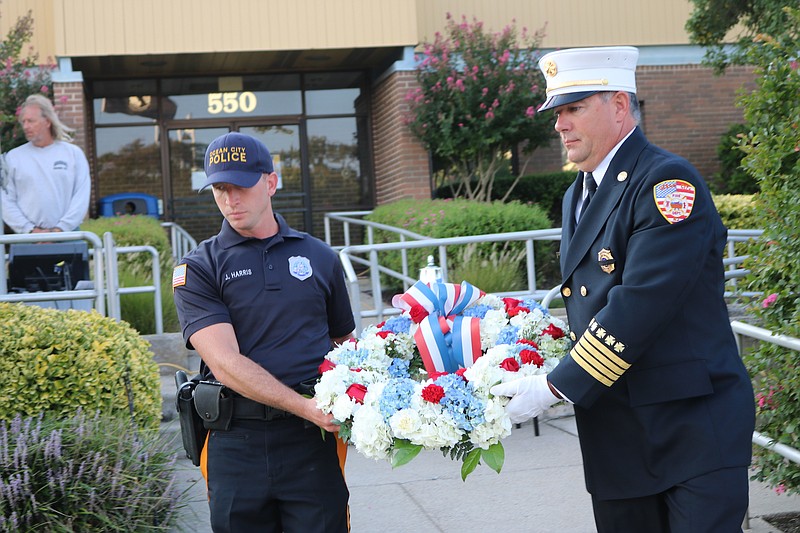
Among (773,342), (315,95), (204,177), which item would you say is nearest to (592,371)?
(773,342)

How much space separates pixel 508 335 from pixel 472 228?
7.62 meters

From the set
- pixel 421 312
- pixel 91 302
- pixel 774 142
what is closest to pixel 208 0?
pixel 91 302

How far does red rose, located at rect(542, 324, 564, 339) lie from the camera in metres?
3.13

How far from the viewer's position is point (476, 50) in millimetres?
13555

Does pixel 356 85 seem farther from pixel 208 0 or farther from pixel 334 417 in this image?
pixel 334 417

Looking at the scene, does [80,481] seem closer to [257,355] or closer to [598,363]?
[257,355]

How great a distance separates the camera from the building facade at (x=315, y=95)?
13453 millimetres

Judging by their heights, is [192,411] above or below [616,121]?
below

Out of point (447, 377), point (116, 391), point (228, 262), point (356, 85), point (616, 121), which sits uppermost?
point (356, 85)

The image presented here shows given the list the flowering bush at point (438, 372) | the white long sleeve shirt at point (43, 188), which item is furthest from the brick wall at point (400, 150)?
the flowering bush at point (438, 372)

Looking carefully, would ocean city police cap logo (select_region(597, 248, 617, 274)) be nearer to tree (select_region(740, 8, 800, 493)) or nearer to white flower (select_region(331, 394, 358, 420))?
white flower (select_region(331, 394, 358, 420))

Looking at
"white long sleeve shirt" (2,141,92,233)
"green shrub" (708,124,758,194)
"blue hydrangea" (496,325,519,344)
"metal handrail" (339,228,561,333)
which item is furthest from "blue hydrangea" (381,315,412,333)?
"green shrub" (708,124,758,194)

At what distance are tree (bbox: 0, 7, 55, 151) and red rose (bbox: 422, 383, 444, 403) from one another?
37.2ft

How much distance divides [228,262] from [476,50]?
11.0m
